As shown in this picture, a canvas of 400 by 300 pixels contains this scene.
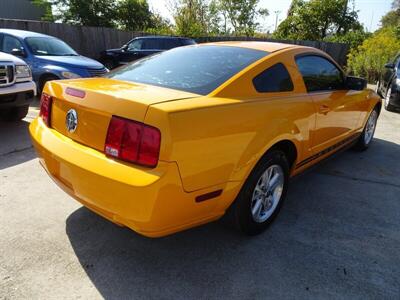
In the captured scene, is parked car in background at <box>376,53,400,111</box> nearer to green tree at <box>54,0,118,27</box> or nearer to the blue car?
the blue car

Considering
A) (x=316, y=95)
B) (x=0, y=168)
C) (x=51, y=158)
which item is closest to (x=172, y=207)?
(x=51, y=158)

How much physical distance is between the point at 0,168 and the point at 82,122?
2238 mm

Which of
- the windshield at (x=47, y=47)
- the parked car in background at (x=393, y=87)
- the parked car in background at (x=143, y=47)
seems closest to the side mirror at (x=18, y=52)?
the windshield at (x=47, y=47)

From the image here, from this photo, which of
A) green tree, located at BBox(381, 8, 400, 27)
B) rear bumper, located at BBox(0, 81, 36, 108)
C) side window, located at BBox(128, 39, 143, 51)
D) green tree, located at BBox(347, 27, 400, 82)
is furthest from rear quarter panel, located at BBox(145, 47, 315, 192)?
green tree, located at BBox(381, 8, 400, 27)

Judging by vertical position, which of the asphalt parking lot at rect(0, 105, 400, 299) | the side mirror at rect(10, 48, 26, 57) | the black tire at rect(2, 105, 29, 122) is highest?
the side mirror at rect(10, 48, 26, 57)

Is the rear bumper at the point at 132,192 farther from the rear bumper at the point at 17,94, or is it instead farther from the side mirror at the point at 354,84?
the rear bumper at the point at 17,94

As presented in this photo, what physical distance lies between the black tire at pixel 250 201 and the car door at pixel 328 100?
0.74 m

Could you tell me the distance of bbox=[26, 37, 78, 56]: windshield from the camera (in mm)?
8133

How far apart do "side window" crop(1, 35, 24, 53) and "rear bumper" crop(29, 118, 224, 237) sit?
6.82 m

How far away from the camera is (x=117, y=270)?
8.11 feet

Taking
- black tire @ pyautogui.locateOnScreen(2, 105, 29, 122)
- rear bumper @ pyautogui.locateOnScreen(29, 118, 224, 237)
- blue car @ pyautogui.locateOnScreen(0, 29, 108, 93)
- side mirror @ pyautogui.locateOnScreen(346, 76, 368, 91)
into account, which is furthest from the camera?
blue car @ pyautogui.locateOnScreen(0, 29, 108, 93)

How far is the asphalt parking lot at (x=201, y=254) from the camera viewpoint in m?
2.33

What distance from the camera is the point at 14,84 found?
5391mm

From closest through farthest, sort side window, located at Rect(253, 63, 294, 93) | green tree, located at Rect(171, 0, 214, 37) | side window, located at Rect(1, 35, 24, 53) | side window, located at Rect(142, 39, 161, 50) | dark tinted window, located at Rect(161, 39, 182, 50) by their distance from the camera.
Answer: side window, located at Rect(253, 63, 294, 93)
side window, located at Rect(1, 35, 24, 53)
dark tinted window, located at Rect(161, 39, 182, 50)
side window, located at Rect(142, 39, 161, 50)
green tree, located at Rect(171, 0, 214, 37)
